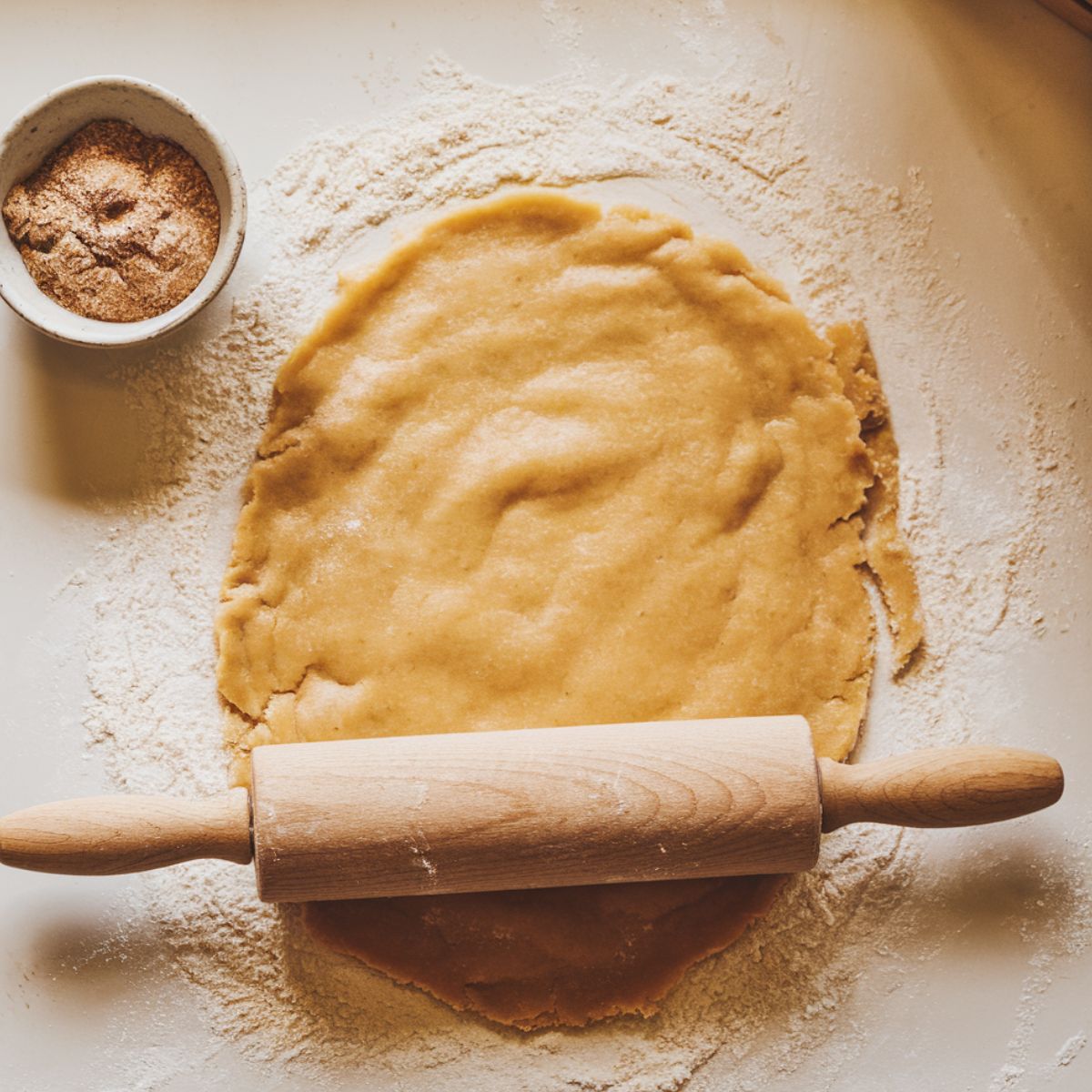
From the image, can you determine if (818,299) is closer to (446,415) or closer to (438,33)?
(446,415)

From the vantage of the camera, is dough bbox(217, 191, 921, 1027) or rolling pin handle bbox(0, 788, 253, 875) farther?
dough bbox(217, 191, 921, 1027)

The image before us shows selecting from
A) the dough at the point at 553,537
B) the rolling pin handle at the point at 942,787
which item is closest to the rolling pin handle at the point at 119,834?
the dough at the point at 553,537

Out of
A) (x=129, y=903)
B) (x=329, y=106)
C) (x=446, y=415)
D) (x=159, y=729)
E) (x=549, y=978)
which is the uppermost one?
(x=329, y=106)

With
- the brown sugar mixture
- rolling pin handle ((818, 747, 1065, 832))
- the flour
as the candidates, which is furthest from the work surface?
rolling pin handle ((818, 747, 1065, 832))

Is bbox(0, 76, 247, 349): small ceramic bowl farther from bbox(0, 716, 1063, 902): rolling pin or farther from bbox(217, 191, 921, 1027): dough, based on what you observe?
bbox(0, 716, 1063, 902): rolling pin

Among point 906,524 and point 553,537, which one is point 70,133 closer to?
point 553,537

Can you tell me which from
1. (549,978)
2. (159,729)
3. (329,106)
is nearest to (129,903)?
(159,729)
